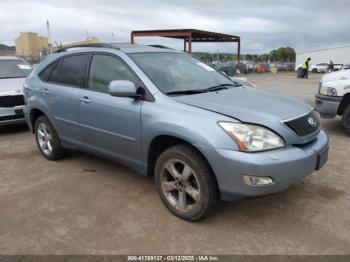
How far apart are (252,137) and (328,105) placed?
4192 mm

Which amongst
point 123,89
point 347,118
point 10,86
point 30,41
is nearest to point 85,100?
point 123,89

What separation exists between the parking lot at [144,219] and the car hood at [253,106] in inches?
34.4

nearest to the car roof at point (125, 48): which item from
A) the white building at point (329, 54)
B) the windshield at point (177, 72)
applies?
the windshield at point (177, 72)

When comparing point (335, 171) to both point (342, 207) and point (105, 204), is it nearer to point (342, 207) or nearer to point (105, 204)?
point (342, 207)

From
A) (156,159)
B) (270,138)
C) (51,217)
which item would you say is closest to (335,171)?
(270,138)

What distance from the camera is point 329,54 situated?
5628cm

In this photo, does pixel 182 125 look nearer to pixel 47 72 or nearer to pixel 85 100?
pixel 85 100

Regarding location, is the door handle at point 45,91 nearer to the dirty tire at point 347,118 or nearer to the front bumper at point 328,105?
the front bumper at point 328,105

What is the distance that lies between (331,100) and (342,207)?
3.36 metres

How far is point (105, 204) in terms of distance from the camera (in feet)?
12.3

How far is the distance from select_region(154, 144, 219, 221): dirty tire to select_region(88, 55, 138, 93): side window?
101 centimetres

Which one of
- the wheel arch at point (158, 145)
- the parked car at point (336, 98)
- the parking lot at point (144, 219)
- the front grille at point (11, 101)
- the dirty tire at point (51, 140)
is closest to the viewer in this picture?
the parking lot at point (144, 219)

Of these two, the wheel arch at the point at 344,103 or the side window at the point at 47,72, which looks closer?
the side window at the point at 47,72

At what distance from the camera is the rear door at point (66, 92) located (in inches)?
173
